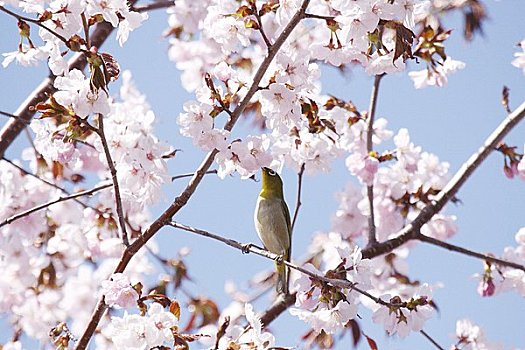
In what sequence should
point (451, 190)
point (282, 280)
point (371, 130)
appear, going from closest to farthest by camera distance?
point (282, 280) → point (451, 190) → point (371, 130)

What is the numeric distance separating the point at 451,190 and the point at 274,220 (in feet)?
2.67

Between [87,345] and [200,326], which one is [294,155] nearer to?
[87,345]

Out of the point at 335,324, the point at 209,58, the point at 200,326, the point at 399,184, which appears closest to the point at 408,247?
the point at 399,184

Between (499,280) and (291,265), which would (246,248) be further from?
(499,280)

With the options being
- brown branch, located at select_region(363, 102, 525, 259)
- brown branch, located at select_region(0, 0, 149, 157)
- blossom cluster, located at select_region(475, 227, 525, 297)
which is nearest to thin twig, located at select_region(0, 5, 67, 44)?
brown branch, located at select_region(0, 0, 149, 157)

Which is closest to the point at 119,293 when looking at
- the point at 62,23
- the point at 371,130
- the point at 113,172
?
the point at 113,172

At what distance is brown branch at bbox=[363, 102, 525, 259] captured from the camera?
9.81ft

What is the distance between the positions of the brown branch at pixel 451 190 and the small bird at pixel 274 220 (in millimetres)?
344

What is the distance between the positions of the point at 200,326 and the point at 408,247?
1314 millimetres

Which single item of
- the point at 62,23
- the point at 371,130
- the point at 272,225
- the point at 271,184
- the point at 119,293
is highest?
the point at 371,130

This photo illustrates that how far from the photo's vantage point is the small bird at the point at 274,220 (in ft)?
9.39

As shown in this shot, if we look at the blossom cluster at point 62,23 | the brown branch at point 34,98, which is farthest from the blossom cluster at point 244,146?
the brown branch at point 34,98

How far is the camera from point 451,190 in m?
3.16

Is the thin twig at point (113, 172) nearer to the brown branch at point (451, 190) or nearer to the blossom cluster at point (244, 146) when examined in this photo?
the blossom cluster at point (244, 146)
